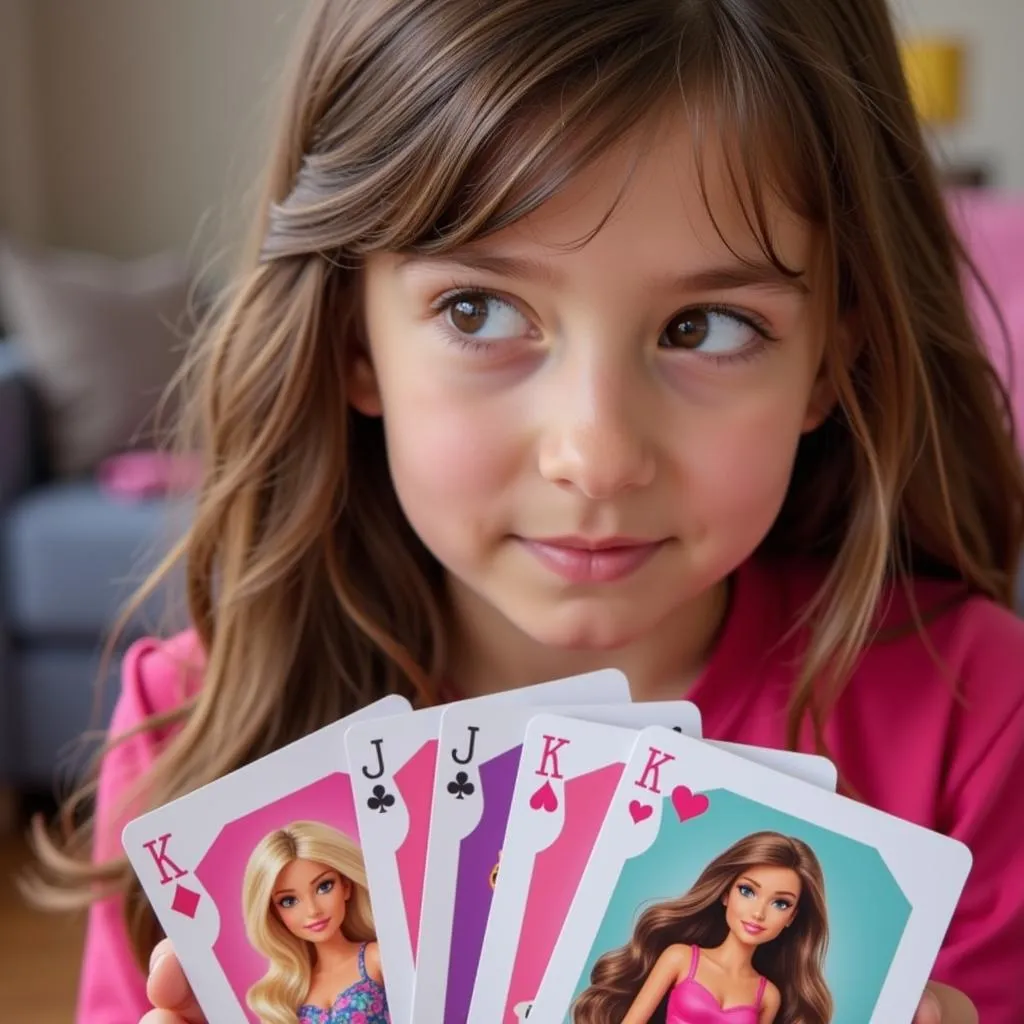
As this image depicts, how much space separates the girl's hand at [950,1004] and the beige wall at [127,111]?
3488mm

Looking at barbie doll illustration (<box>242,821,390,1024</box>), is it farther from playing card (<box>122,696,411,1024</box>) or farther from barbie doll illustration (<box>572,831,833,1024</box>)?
barbie doll illustration (<box>572,831,833,1024</box>)

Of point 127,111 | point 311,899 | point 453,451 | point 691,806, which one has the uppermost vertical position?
point 127,111

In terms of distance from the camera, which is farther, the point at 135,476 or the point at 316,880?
the point at 135,476

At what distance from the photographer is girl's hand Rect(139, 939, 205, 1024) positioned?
2.59 ft

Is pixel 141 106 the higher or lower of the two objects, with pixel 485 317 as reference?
higher

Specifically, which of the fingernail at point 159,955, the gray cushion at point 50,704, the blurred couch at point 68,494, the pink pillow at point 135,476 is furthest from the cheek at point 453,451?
the gray cushion at point 50,704

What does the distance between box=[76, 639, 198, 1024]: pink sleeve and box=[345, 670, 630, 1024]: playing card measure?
32cm

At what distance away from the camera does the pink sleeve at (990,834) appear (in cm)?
91

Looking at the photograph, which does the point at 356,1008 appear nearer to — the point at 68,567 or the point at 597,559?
the point at 597,559

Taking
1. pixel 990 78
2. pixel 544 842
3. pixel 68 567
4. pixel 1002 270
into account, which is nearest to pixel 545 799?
pixel 544 842

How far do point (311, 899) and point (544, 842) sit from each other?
152 millimetres

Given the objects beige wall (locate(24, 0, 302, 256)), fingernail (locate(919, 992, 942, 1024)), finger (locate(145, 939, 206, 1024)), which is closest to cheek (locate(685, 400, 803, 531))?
fingernail (locate(919, 992, 942, 1024))

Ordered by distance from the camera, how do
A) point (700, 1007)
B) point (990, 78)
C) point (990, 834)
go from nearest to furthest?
point (700, 1007), point (990, 834), point (990, 78)

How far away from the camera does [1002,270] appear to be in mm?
2768
